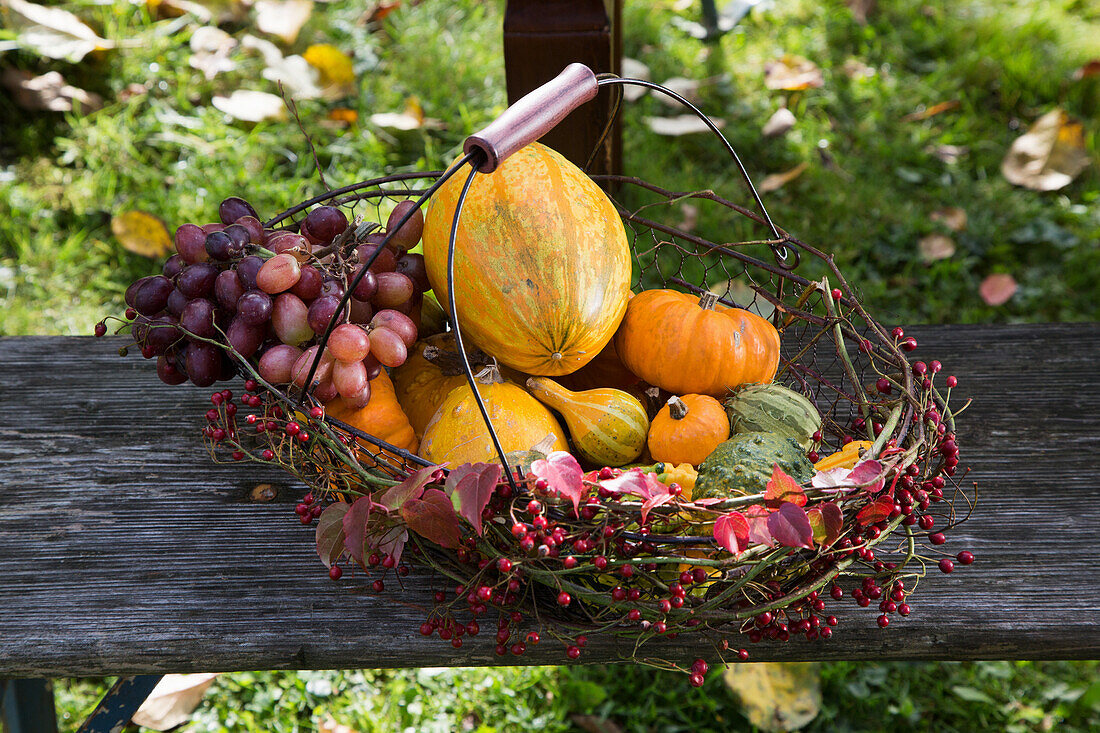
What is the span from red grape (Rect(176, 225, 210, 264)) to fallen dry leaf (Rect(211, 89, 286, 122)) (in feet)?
5.78

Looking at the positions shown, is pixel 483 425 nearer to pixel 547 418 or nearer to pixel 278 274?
pixel 547 418

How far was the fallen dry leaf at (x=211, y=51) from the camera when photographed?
3.04 m

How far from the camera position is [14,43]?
2910 mm

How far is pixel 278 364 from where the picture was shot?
1.14m

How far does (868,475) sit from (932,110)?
2.59 m

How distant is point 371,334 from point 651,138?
2.09 m

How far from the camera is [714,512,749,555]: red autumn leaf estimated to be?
867 millimetres

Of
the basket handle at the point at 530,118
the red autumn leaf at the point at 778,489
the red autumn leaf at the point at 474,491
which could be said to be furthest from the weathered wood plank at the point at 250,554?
the basket handle at the point at 530,118

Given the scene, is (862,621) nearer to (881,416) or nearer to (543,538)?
(881,416)

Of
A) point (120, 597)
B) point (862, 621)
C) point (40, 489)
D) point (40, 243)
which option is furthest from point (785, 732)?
point (40, 243)

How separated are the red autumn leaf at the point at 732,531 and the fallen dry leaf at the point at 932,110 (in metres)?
2.70

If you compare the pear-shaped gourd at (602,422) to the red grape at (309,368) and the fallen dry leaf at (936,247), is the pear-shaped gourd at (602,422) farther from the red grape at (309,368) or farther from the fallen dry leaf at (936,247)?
the fallen dry leaf at (936,247)

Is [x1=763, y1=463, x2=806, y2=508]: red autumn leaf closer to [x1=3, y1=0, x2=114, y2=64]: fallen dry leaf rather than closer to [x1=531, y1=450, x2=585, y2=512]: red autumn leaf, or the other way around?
[x1=531, y1=450, x2=585, y2=512]: red autumn leaf

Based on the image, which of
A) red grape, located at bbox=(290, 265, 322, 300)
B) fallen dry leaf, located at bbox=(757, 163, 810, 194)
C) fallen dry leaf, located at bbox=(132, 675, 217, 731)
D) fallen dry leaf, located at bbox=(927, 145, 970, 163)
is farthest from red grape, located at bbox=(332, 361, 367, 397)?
fallen dry leaf, located at bbox=(927, 145, 970, 163)
